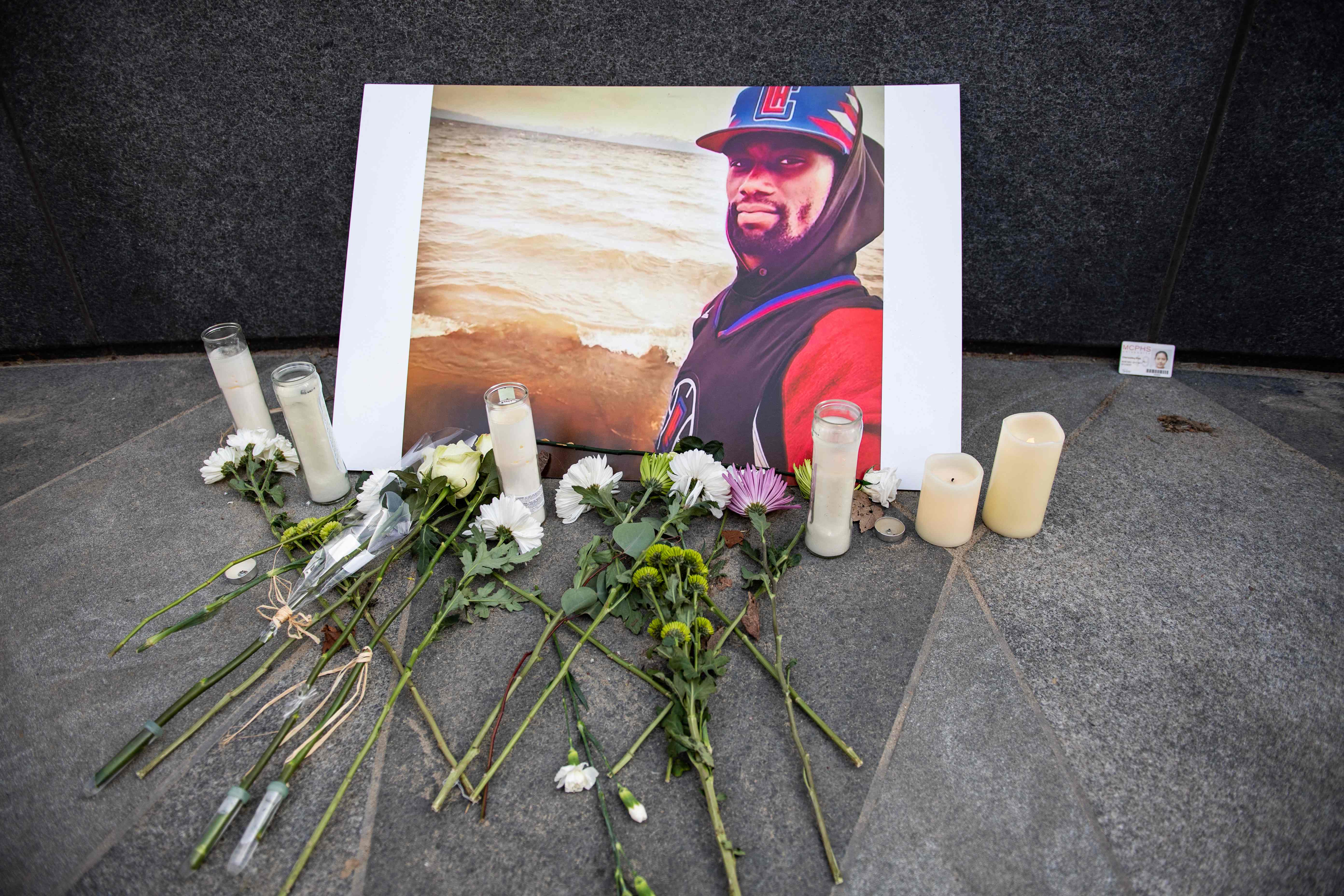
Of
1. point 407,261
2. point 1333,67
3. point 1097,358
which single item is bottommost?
point 1097,358

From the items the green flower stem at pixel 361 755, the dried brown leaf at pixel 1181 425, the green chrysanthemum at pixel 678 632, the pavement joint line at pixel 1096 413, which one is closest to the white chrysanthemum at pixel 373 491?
the green flower stem at pixel 361 755

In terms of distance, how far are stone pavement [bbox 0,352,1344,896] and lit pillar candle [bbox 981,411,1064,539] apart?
0.10 feet

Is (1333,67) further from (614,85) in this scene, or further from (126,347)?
(126,347)

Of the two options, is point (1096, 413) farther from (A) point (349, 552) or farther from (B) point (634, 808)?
(A) point (349, 552)

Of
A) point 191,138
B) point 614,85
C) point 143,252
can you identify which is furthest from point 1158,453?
point 143,252

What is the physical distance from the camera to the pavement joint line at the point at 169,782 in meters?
0.69

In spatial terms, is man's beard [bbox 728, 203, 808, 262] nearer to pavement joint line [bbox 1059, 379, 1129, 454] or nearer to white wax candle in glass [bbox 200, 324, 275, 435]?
pavement joint line [bbox 1059, 379, 1129, 454]

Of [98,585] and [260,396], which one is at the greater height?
[260,396]

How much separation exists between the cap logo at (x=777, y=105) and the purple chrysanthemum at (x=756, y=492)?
654 millimetres

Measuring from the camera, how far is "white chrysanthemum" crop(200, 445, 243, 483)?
3.95 ft

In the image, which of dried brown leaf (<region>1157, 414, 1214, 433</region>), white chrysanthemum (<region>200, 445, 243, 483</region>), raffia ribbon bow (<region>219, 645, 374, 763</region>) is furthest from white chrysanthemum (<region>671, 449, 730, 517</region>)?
dried brown leaf (<region>1157, 414, 1214, 433</region>)

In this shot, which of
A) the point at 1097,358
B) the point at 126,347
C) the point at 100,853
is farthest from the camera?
the point at 126,347

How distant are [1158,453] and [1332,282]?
23.2 inches

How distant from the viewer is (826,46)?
137 centimetres
